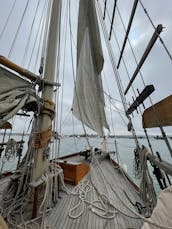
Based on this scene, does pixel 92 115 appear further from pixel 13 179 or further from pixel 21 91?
pixel 13 179

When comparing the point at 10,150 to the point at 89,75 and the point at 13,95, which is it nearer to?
the point at 13,95

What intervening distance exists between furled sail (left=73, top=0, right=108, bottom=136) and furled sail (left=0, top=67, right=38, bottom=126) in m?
0.81

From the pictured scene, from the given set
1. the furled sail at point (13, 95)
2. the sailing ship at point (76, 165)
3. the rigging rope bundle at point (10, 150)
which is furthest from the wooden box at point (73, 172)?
the furled sail at point (13, 95)

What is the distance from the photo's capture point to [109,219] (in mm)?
1935

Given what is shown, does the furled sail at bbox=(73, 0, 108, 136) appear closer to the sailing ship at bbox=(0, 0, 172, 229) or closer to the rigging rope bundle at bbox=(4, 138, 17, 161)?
the sailing ship at bbox=(0, 0, 172, 229)

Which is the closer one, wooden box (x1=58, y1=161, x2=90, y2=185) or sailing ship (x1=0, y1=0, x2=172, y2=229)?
sailing ship (x1=0, y1=0, x2=172, y2=229)

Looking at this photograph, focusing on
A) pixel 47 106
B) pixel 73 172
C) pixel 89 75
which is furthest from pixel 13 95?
pixel 73 172

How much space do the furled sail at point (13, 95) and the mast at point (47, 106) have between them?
0.28 metres

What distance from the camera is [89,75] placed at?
3.06m

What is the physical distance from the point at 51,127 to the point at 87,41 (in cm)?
242

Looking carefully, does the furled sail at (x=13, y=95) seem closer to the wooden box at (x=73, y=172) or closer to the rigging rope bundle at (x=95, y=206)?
the rigging rope bundle at (x=95, y=206)

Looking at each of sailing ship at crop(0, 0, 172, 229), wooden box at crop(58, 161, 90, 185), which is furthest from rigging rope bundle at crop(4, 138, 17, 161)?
wooden box at crop(58, 161, 90, 185)

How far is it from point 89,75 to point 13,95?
1806mm

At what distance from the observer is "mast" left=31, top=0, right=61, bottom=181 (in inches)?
87.7
